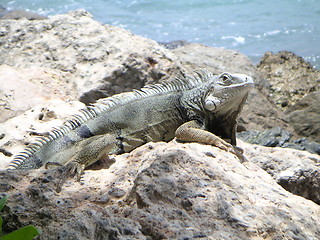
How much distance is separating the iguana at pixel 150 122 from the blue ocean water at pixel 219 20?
921 cm

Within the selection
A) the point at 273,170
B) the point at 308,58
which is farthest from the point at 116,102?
the point at 308,58

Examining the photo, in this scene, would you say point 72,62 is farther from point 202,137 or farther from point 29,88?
point 202,137

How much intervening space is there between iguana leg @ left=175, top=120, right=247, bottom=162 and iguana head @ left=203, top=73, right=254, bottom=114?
286 mm

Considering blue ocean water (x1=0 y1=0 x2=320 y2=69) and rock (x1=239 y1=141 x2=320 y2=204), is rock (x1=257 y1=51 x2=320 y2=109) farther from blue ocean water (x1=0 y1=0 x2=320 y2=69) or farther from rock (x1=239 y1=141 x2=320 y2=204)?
rock (x1=239 y1=141 x2=320 y2=204)

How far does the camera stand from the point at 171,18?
1864 cm

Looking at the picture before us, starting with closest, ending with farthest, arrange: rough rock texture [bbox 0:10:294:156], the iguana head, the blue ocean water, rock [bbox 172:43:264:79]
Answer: the iguana head
rough rock texture [bbox 0:10:294:156]
rock [bbox 172:43:264:79]
the blue ocean water

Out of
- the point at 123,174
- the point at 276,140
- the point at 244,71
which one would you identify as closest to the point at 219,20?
the point at 244,71

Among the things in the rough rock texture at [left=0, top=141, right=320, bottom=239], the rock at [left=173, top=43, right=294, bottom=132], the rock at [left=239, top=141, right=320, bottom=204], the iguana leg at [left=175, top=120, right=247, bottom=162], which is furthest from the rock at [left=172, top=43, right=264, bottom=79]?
the rough rock texture at [left=0, top=141, right=320, bottom=239]

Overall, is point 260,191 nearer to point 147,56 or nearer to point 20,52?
point 147,56

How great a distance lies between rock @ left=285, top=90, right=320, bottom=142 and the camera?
6824mm

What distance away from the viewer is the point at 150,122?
4609mm

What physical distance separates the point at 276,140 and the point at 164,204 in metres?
3.58

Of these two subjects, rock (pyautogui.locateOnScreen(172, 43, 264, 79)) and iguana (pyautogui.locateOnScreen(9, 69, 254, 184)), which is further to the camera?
rock (pyautogui.locateOnScreen(172, 43, 264, 79))

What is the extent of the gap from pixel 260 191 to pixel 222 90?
1.65 meters
